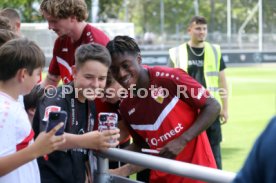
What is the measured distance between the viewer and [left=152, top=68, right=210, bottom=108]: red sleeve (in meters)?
3.66

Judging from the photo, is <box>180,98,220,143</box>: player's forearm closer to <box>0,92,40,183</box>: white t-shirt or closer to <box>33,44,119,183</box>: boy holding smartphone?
<box>33,44,119,183</box>: boy holding smartphone

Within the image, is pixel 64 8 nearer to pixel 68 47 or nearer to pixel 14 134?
pixel 68 47

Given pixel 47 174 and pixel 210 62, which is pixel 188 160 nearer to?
pixel 47 174

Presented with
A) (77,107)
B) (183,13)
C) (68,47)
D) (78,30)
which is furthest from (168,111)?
(183,13)

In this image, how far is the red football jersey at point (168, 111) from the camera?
12.0 feet

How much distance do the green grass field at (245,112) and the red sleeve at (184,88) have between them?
472 millimetres

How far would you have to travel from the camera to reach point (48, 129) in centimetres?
287

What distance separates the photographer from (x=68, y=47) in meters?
5.30

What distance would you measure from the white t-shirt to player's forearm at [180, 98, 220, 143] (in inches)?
35.9

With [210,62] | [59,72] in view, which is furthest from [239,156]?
[59,72]

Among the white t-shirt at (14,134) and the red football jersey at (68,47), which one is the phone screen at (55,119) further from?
the red football jersey at (68,47)

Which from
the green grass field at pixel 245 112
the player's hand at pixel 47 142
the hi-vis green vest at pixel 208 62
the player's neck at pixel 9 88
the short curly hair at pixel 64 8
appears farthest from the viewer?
the green grass field at pixel 245 112

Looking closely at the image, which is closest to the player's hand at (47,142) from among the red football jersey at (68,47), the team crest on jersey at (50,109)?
the team crest on jersey at (50,109)

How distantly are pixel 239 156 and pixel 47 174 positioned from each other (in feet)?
20.3
